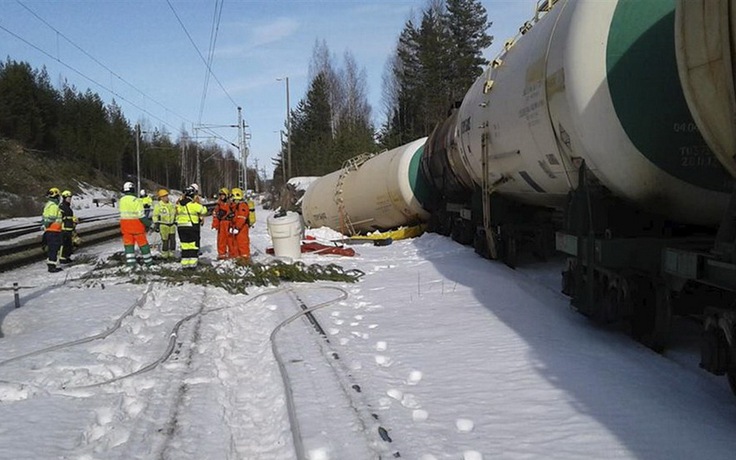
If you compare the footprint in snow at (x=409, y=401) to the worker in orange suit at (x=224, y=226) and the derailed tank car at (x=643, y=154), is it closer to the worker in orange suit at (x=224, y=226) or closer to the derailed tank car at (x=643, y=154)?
the derailed tank car at (x=643, y=154)

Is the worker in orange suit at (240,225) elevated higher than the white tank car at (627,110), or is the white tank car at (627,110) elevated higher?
the white tank car at (627,110)

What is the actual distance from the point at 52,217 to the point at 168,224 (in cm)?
233

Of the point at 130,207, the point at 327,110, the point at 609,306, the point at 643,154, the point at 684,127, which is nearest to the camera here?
the point at 684,127

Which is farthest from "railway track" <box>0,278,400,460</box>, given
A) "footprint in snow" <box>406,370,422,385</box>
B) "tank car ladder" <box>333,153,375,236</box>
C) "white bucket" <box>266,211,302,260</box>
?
→ "tank car ladder" <box>333,153,375,236</box>

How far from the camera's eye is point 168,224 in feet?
42.8

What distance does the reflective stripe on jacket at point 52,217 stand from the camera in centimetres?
1220

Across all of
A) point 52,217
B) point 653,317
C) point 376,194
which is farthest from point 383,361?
point 376,194

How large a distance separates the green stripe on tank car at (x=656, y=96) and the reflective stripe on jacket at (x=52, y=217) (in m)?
11.2

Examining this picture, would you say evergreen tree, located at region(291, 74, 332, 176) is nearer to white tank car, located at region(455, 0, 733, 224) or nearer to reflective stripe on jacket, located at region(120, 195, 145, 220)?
reflective stripe on jacket, located at region(120, 195, 145, 220)

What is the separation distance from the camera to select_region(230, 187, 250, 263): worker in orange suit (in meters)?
11.8

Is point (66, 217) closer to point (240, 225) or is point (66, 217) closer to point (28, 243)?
point (240, 225)

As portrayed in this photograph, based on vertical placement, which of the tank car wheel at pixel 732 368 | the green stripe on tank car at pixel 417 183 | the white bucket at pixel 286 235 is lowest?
the tank car wheel at pixel 732 368

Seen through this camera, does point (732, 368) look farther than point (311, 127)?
No

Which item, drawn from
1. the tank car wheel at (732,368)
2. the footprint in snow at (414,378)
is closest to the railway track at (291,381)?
the footprint in snow at (414,378)
